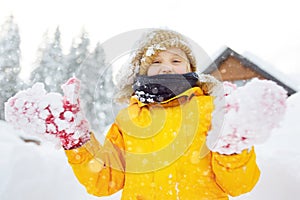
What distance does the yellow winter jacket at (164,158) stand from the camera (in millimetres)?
1392

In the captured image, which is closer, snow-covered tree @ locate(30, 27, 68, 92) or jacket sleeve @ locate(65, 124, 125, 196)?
jacket sleeve @ locate(65, 124, 125, 196)

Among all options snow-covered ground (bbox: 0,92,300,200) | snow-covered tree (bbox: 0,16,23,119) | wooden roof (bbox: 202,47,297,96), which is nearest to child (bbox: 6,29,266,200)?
snow-covered ground (bbox: 0,92,300,200)

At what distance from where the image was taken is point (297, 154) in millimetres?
2182

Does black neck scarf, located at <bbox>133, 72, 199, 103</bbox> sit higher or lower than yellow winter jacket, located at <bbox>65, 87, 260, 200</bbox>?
higher

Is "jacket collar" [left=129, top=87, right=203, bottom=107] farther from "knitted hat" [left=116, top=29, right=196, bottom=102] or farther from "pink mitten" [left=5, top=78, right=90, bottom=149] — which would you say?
"pink mitten" [left=5, top=78, right=90, bottom=149]

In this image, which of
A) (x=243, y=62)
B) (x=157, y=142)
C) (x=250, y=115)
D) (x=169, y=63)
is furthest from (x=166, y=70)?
(x=243, y=62)

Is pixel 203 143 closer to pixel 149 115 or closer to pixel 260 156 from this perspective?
pixel 149 115

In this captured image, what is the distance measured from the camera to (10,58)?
1883cm

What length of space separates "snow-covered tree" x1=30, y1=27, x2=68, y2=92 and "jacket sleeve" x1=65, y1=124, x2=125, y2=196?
17.1m

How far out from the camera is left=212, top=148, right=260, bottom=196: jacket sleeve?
48.8 inches

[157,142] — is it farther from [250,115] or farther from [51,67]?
[51,67]

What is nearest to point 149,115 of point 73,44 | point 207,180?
point 207,180

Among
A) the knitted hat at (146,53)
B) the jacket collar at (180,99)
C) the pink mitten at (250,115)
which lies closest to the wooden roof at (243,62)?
the knitted hat at (146,53)

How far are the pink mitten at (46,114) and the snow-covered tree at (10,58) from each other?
17.0 m
